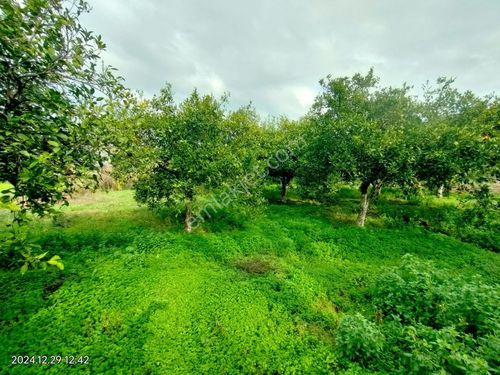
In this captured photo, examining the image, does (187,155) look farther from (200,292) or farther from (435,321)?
(435,321)

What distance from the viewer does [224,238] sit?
1500 cm

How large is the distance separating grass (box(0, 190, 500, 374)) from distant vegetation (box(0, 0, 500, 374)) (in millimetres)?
68

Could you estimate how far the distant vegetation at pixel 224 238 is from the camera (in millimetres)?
5402

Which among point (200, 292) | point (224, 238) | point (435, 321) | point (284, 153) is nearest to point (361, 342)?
point (435, 321)

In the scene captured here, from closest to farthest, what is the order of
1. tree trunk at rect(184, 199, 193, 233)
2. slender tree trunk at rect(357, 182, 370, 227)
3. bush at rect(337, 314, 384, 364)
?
1. bush at rect(337, 314, 384, 364)
2. tree trunk at rect(184, 199, 193, 233)
3. slender tree trunk at rect(357, 182, 370, 227)

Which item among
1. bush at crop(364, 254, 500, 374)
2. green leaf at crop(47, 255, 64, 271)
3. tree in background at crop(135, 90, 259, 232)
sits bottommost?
bush at crop(364, 254, 500, 374)

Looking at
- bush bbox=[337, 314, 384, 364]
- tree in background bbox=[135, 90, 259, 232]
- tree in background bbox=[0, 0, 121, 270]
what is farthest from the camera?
tree in background bbox=[135, 90, 259, 232]

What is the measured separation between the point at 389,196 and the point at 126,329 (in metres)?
27.9

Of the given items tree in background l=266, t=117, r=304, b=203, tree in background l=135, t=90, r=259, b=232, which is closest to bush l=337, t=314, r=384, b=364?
tree in background l=135, t=90, r=259, b=232

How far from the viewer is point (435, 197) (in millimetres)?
26250

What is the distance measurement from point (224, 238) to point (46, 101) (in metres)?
11.5

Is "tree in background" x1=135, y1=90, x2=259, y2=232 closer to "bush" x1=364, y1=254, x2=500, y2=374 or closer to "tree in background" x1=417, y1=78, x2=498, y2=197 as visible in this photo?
"bush" x1=364, y1=254, x2=500, y2=374

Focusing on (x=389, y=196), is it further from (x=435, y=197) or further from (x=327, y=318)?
(x=327, y=318)

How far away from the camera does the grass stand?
6.94m
